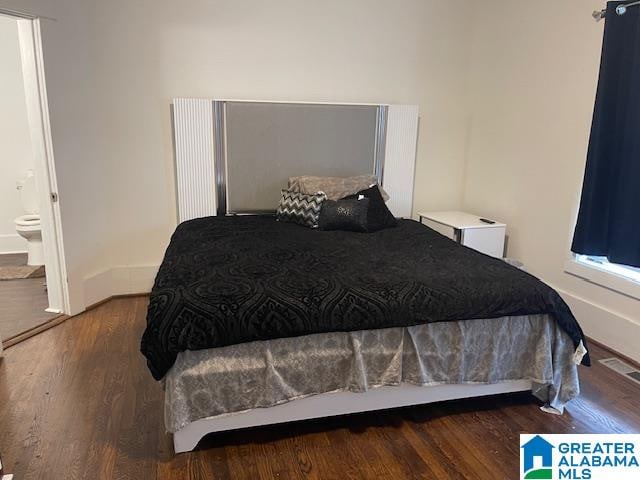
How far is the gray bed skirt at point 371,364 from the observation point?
2000mm

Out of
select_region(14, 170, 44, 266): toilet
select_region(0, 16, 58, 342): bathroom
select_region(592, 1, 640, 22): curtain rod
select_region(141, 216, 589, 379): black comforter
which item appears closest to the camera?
select_region(141, 216, 589, 379): black comforter

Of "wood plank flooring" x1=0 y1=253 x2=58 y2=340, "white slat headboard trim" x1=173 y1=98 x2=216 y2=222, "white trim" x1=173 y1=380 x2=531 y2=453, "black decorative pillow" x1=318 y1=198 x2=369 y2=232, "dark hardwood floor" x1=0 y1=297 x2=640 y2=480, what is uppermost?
"white slat headboard trim" x1=173 y1=98 x2=216 y2=222

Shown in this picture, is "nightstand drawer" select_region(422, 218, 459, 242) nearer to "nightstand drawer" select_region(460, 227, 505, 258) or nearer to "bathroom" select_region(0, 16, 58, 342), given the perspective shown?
"nightstand drawer" select_region(460, 227, 505, 258)

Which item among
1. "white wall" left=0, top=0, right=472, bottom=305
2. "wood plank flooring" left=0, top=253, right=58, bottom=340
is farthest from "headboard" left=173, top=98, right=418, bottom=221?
"wood plank flooring" left=0, top=253, right=58, bottom=340

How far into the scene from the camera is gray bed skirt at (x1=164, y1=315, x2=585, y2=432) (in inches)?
78.7

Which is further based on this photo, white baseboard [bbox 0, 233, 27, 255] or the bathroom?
white baseboard [bbox 0, 233, 27, 255]

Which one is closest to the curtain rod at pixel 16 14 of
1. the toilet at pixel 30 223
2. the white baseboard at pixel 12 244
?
the toilet at pixel 30 223

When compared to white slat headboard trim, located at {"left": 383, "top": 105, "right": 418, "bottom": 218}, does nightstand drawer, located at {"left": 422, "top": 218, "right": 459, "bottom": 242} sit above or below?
below

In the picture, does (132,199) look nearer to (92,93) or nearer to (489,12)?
(92,93)

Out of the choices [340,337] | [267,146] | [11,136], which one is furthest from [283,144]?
[11,136]

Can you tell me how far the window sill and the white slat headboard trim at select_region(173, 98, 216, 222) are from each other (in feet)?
8.89

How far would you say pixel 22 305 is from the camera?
11.9ft

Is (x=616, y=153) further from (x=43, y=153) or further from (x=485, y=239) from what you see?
(x=43, y=153)

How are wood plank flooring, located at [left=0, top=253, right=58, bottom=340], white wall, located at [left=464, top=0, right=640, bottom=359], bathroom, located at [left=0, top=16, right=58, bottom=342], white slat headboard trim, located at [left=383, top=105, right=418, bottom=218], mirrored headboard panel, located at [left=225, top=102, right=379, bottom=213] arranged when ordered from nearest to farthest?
white wall, located at [left=464, top=0, right=640, bottom=359] < wood plank flooring, located at [left=0, top=253, right=58, bottom=340] < mirrored headboard panel, located at [left=225, top=102, right=379, bottom=213] < white slat headboard trim, located at [left=383, top=105, right=418, bottom=218] < bathroom, located at [left=0, top=16, right=58, bottom=342]
